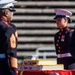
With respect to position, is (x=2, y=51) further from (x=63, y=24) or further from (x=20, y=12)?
(x=20, y=12)

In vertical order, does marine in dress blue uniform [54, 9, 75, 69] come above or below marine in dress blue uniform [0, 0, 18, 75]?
below

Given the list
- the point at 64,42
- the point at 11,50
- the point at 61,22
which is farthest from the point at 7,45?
the point at 64,42

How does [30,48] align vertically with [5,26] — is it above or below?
below

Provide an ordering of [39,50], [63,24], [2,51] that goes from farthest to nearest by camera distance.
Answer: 1. [39,50]
2. [63,24]
3. [2,51]

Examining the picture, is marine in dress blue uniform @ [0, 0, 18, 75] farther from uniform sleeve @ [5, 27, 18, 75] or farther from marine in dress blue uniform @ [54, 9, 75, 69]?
marine in dress blue uniform @ [54, 9, 75, 69]

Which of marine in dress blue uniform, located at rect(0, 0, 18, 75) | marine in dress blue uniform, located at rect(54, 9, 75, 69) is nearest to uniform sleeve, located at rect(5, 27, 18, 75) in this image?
marine in dress blue uniform, located at rect(0, 0, 18, 75)

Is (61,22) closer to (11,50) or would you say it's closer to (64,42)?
(64,42)

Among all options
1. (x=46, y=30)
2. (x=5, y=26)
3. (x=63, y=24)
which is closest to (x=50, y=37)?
(x=46, y=30)

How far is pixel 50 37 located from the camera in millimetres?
15875

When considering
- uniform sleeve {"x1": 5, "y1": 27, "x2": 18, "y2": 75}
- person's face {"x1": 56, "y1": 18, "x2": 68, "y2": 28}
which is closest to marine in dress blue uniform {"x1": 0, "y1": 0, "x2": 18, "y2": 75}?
uniform sleeve {"x1": 5, "y1": 27, "x2": 18, "y2": 75}

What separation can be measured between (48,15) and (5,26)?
30.3ft

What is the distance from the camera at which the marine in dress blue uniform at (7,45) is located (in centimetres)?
671

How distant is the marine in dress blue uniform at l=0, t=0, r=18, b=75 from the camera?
22.0 ft

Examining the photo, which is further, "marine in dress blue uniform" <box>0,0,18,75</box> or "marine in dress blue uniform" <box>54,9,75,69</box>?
A: "marine in dress blue uniform" <box>54,9,75,69</box>
